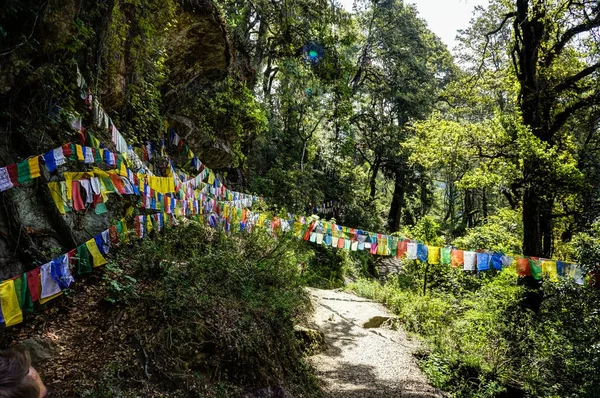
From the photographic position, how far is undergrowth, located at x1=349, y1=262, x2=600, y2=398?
5.87 m

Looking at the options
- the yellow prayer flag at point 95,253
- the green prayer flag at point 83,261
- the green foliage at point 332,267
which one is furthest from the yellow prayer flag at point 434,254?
the green prayer flag at point 83,261

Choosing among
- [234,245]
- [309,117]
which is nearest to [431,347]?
[234,245]

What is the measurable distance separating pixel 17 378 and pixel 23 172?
3.73m

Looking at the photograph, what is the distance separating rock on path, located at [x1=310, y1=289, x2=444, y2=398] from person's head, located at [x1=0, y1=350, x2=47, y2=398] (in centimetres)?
582

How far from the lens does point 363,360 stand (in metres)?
7.85

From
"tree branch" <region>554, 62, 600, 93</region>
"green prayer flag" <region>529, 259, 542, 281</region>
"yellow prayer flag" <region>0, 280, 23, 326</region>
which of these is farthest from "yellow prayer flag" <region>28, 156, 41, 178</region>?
"tree branch" <region>554, 62, 600, 93</region>

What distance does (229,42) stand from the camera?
35.0ft

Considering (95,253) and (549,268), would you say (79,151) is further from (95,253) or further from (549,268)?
(549,268)

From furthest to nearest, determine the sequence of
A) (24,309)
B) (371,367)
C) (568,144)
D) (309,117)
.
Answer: (309,117)
(568,144)
(371,367)
(24,309)

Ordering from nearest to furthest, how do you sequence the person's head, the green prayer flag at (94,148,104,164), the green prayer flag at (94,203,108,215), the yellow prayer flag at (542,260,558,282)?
the person's head
the green prayer flag at (94,148,104,164)
the green prayer flag at (94,203,108,215)
the yellow prayer flag at (542,260,558,282)

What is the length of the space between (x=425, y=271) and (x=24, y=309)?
11.9 meters

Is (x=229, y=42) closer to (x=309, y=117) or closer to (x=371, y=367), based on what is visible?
(x=371, y=367)

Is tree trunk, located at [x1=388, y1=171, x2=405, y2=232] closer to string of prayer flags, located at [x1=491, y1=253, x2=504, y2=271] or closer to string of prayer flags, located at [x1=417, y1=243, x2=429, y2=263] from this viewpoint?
string of prayer flags, located at [x1=417, y1=243, x2=429, y2=263]

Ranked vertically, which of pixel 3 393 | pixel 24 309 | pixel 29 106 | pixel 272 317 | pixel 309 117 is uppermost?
pixel 309 117
